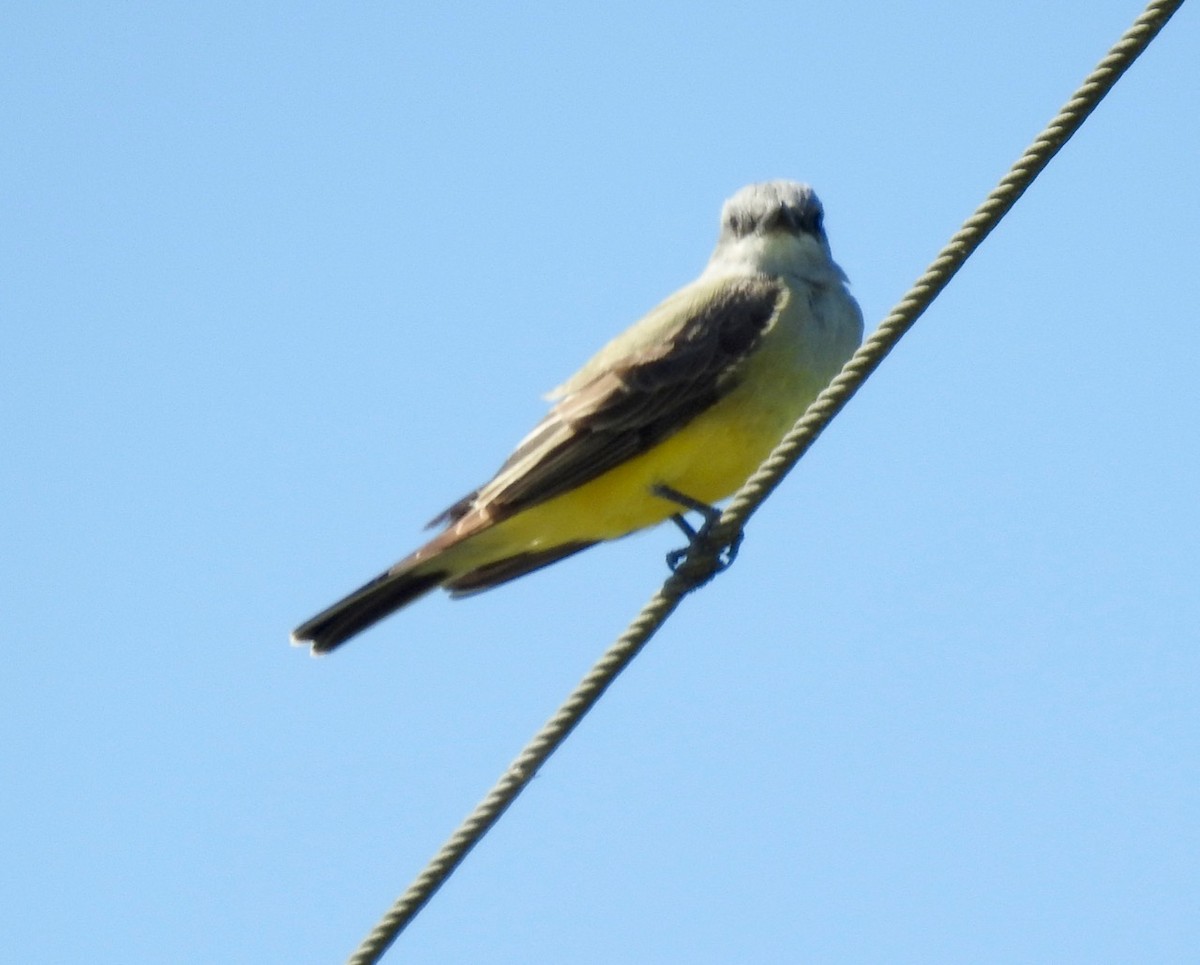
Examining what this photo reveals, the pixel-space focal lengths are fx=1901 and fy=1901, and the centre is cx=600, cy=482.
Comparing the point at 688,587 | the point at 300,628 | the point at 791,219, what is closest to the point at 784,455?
the point at 688,587

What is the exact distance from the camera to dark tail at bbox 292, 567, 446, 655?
19.3 ft

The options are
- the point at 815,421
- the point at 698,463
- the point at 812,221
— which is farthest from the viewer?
the point at 812,221

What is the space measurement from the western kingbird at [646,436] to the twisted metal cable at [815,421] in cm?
179

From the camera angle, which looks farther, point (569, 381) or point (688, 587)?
point (569, 381)

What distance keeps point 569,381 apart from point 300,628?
4.39 ft

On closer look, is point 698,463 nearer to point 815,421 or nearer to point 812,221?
point 812,221

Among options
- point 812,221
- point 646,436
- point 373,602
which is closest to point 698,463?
point 646,436

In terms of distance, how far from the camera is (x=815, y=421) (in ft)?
12.8

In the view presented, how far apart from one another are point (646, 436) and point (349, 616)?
3.55 feet

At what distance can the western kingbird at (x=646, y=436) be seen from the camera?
5906 mm

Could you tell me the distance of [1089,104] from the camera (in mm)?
3545

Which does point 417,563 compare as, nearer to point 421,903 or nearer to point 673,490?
point 673,490

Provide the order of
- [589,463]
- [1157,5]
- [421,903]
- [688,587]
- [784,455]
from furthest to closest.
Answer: [589,463], [688,587], [784,455], [421,903], [1157,5]

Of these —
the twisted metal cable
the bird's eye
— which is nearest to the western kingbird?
the bird's eye
